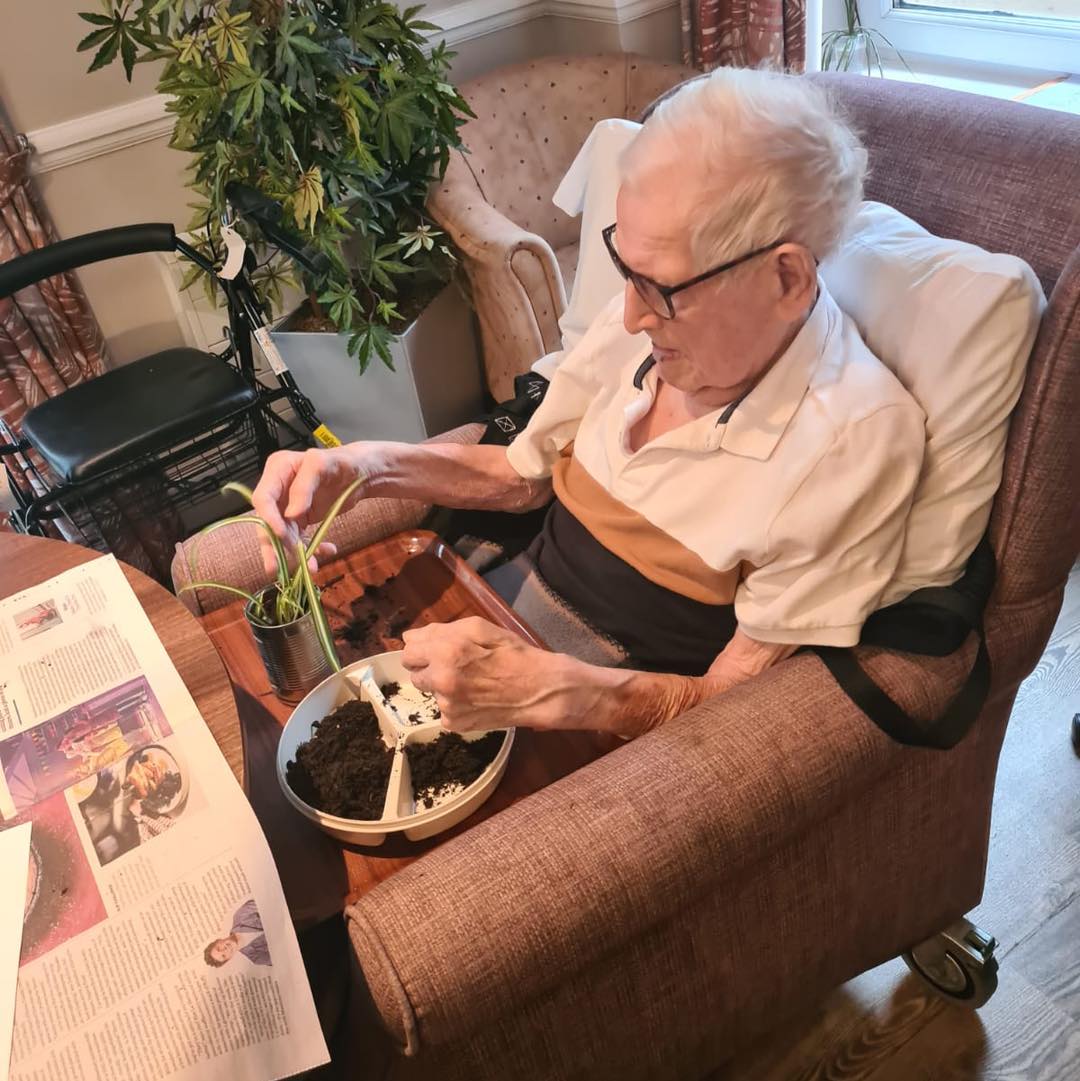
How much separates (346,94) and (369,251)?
351 millimetres

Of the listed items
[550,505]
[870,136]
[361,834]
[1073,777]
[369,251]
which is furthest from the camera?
[369,251]

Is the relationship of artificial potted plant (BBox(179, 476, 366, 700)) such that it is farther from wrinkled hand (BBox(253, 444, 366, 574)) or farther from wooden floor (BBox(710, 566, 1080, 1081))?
wooden floor (BBox(710, 566, 1080, 1081))

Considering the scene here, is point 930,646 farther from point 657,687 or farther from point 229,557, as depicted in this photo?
point 229,557

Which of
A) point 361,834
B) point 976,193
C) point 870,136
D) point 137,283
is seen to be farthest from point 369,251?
point 361,834

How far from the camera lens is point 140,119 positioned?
2354 millimetres

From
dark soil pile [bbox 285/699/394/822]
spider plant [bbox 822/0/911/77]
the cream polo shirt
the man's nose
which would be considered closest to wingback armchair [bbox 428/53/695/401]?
spider plant [bbox 822/0/911/77]

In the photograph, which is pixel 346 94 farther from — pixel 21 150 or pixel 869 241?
pixel 869 241

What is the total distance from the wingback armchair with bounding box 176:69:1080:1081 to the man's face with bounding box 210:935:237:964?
96 mm

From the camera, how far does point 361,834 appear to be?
93 centimetres

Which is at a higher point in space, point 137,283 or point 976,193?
point 976,193

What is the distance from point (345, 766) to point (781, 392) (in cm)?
61

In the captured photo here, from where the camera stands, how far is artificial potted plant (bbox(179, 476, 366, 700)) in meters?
1.07

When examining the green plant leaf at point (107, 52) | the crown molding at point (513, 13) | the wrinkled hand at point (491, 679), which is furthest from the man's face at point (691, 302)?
the crown molding at point (513, 13)

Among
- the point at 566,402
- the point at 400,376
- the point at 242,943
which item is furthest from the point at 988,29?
the point at 242,943
